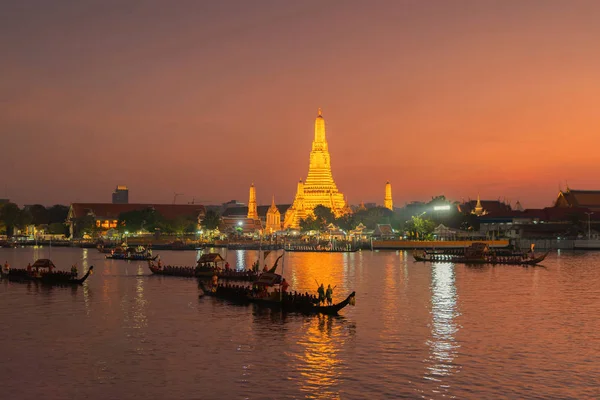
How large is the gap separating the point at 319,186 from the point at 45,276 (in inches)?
4483

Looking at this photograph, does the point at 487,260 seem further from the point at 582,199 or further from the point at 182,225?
the point at 182,225

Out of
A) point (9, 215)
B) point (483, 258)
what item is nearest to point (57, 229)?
point (9, 215)

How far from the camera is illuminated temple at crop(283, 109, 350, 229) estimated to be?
169625 mm

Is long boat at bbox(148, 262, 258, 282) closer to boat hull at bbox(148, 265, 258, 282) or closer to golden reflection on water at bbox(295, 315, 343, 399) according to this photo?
boat hull at bbox(148, 265, 258, 282)

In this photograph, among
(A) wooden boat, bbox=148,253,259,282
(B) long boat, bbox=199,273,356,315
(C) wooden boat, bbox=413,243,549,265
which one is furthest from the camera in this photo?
(C) wooden boat, bbox=413,243,549,265

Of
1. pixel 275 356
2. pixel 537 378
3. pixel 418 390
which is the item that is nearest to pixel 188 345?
pixel 275 356

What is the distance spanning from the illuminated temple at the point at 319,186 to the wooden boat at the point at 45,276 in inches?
4177

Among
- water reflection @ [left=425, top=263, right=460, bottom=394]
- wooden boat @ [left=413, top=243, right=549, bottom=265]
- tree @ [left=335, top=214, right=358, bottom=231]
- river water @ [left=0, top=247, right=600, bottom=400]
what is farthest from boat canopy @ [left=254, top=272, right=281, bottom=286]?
tree @ [left=335, top=214, right=358, bottom=231]

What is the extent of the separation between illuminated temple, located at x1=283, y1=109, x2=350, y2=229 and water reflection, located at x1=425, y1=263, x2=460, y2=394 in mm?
108260

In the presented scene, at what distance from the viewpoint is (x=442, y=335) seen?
1387 inches

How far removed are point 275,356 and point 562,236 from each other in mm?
113205

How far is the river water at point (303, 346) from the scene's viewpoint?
25.7 m

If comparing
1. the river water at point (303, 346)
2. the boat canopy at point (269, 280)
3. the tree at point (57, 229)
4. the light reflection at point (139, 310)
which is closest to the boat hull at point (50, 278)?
the river water at point (303, 346)

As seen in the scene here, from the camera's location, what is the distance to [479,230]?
144625 mm
